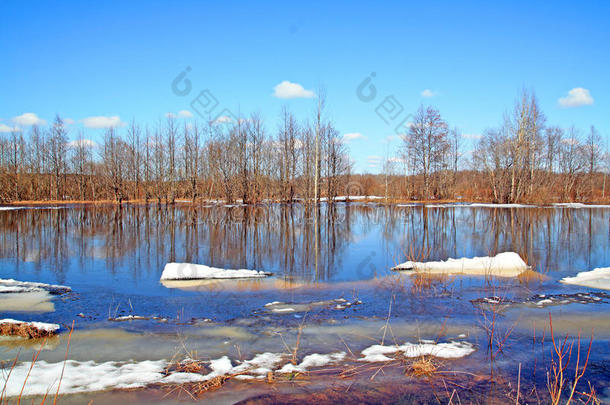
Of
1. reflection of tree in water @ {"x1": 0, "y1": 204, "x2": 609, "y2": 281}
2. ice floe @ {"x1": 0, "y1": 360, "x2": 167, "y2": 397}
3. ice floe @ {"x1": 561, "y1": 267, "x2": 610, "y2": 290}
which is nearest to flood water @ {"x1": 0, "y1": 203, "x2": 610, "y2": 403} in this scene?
reflection of tree in water @ {"x1": 0, "y1": 204, "x2": 609, "y2": 281}

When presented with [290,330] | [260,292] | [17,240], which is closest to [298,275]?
[260,292]

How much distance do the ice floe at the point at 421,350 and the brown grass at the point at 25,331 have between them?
12.8 feet

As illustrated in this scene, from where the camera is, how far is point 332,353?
423 centimetres

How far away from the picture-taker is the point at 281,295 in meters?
6.69

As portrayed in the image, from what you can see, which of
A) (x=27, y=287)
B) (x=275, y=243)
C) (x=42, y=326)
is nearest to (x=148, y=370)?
(x=42, y=326)

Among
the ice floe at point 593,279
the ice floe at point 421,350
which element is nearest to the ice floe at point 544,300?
the ice floe at point 593,279

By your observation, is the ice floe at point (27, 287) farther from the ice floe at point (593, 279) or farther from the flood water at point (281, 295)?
the ice floe at point (593, 279)

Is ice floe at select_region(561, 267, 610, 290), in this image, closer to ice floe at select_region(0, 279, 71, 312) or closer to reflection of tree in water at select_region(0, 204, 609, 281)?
reflection of tree in water at select_region(0, 204, 609, 281)

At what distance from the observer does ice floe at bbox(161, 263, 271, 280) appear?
25.9 feet

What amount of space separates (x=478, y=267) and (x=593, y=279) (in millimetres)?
2129

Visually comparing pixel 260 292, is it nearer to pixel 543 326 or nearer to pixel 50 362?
pixel 50 362

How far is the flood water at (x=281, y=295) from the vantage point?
4.45m

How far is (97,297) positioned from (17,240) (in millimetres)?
9343

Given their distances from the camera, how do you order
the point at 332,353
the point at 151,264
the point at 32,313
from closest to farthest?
1. the point at 332,353
2. the point at 32,313
3. the point at 151,264
